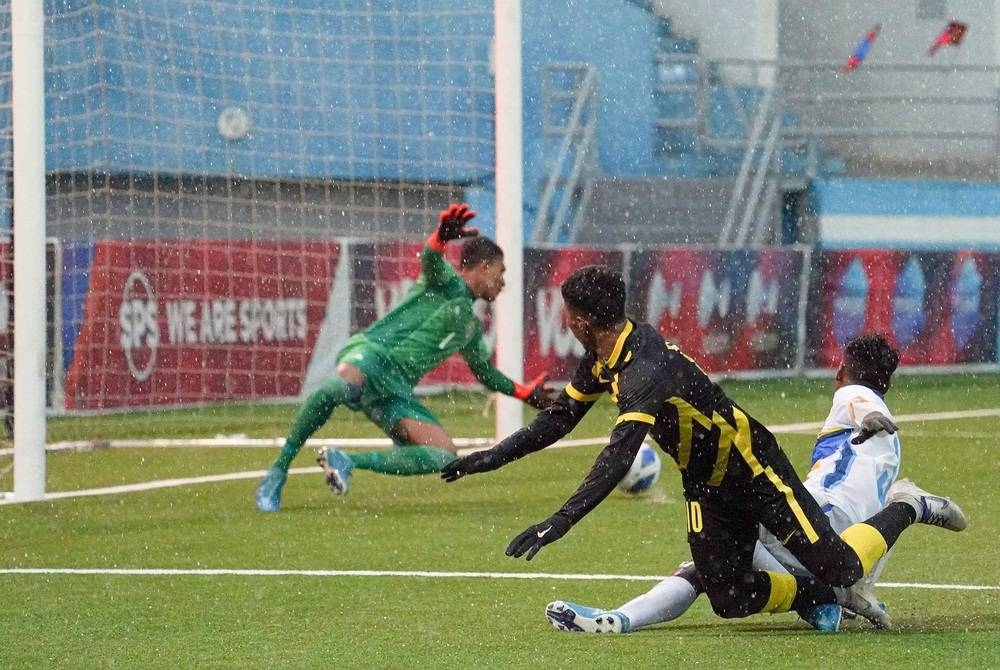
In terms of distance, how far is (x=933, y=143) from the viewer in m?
28.7

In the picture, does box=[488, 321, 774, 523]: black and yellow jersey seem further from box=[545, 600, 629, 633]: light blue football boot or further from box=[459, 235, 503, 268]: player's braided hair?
box=[459, 235, 503, 268]: player's braided hair

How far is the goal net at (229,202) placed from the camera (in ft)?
50.0

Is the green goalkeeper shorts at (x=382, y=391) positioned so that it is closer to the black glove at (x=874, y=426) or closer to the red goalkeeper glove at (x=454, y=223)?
the red goalkeeper glove at (x=454, y=223)

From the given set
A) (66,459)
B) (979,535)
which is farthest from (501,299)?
(979,535)

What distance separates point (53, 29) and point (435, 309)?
6.73 m

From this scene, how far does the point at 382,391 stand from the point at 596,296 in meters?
4.78

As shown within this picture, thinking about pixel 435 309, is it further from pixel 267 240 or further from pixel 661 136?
pixel 661 136

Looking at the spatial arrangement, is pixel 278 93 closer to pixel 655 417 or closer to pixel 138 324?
pixel 138 324

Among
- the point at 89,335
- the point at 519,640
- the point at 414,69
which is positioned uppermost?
the point at 414,69

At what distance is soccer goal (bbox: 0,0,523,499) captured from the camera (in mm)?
14117

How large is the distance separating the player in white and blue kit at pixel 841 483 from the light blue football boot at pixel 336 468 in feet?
12.8

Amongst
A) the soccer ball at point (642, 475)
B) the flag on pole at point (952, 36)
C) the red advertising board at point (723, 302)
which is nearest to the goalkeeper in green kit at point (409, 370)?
the soccer ball at point (642, 475)

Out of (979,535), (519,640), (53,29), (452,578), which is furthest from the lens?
(53,29)

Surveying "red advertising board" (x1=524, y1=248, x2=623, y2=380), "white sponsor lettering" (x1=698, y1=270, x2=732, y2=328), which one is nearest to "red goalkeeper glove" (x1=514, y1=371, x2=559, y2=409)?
"red advertising board" (x1=524, y1=248, x2=623, y2=380)
